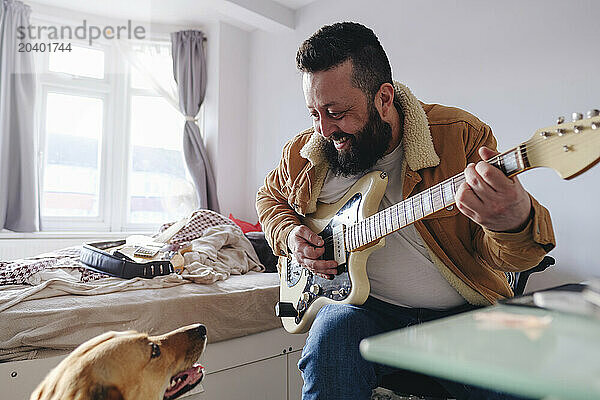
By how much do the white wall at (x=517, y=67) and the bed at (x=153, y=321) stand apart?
3.95 ft

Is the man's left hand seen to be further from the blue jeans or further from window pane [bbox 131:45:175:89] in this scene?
window pane [bbox 131:45:175:89]

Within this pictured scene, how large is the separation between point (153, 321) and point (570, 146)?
1.40m

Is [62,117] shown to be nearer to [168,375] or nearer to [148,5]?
[148,5]

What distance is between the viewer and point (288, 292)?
57.9 inches

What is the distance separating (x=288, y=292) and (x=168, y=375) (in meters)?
0.55

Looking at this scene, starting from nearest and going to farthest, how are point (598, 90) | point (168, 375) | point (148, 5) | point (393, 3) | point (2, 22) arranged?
point (168, 375), point (598, 90), point (393, 3), point (2, 22), point (148, 5)

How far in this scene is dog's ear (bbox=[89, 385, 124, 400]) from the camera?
0.78m

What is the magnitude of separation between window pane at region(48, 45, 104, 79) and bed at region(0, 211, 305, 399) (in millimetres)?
1902

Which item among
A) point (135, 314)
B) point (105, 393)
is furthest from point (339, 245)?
point (135, 314)

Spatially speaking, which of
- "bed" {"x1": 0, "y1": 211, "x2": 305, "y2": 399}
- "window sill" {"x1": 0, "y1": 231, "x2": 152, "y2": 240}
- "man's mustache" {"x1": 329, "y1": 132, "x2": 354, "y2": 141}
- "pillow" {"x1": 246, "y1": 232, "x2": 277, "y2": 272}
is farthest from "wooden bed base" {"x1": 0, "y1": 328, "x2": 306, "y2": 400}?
"window sill" {"x1": 0, "y1": 231, "x2": 152, "y2": 240}

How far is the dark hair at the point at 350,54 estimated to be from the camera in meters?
1.30

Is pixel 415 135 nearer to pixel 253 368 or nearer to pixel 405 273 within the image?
pixel 405 273

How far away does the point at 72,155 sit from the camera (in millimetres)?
3490

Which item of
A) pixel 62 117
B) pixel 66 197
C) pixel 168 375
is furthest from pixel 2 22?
pixel 168 375
